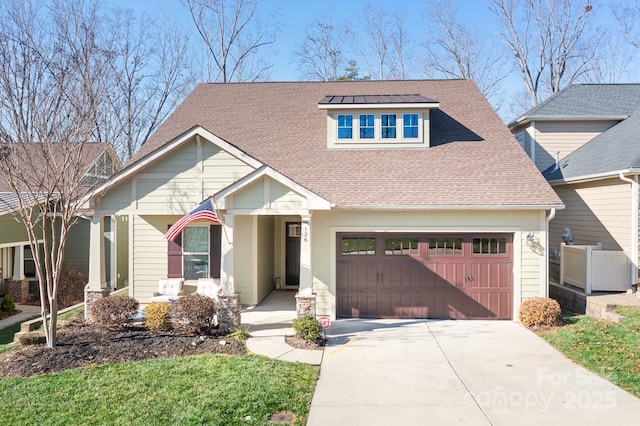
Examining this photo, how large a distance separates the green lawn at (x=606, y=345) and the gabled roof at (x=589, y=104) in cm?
848

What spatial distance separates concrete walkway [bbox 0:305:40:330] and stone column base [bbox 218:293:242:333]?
20.3ft

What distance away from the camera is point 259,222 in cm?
1232

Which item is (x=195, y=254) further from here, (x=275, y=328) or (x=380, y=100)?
(x=380, y=100)

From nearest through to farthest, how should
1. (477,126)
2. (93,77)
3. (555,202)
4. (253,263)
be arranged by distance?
1. (93,77)
2. (555,202)
3. (253,263)
4. (477,126)

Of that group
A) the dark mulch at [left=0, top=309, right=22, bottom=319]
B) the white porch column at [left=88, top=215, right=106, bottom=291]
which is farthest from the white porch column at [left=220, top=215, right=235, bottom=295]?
the dark mulch at [left=0, top=309, right=22, bottom=319]

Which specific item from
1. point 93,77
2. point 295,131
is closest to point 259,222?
point 295,131

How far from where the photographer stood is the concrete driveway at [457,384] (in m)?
5.69

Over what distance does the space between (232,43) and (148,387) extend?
2346 centimetres

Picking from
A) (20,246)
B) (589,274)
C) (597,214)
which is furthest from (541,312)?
→ (20,246)

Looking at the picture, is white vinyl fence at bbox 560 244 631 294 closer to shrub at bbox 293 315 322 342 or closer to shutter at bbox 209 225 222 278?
shrub at bbox 293 315 322 342

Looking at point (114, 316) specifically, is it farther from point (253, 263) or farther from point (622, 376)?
point (622, 376)

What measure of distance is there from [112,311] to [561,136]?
52.7 feet

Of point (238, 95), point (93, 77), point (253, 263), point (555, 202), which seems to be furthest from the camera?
point (238, 95)

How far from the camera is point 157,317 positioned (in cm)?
920
